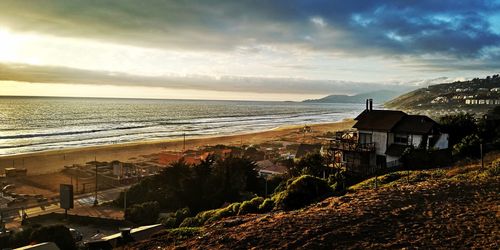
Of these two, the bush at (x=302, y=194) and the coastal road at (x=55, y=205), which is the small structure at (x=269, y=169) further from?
the bush at (x=302, y=194)

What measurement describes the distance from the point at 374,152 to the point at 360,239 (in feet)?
64.5

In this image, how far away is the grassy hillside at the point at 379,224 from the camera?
8.17 m

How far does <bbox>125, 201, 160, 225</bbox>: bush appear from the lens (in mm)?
22328

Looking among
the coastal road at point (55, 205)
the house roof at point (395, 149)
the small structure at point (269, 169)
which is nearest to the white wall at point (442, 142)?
the house roof at point (395, 149)

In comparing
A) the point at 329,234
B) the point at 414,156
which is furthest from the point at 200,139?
the point at 329,234

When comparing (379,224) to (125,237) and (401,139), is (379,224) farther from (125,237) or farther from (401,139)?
(401,139)

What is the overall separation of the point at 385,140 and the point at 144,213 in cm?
1661

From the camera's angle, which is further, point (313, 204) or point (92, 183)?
point (92, 183)

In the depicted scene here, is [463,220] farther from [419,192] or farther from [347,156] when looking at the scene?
[347,156]

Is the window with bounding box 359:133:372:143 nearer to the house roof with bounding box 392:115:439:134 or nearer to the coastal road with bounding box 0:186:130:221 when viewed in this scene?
the house roof with bounding box 392:115:439:134

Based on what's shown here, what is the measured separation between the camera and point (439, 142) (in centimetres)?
2752

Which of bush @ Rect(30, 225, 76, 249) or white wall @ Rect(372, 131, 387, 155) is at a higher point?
white wall @ Rect(372, 131, 387, 155)

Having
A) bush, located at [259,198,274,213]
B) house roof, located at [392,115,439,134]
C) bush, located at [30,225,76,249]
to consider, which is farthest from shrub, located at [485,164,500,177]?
bush, located at [30,225,76,249]

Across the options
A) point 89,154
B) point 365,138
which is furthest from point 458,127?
point 89,154
